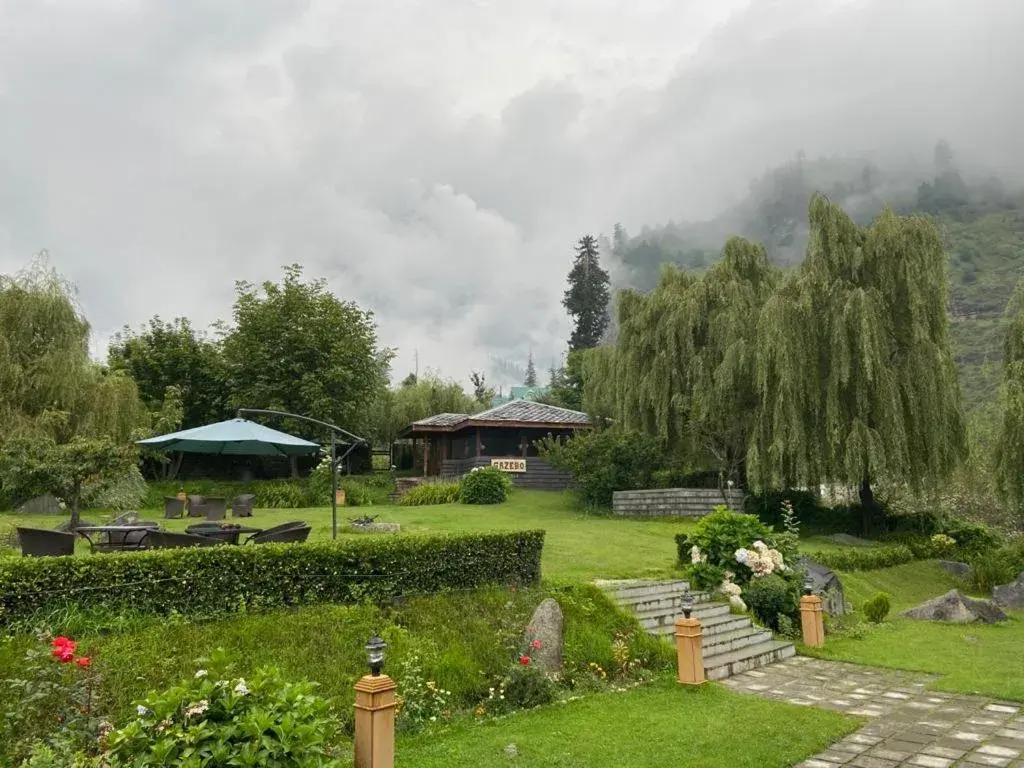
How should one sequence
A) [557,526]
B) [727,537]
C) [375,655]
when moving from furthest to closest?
[557,526]
[727,537]
[375,655]

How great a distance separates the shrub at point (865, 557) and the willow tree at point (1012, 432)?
2.72 metres

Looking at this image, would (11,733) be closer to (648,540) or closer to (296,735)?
(296,735)

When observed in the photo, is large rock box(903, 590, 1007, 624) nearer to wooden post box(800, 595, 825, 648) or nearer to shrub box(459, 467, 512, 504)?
wooden post box(800, 595, 825, 648)

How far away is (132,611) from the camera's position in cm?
690

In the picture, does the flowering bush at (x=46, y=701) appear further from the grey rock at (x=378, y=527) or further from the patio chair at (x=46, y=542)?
the grey rock at (x=378, y=527)

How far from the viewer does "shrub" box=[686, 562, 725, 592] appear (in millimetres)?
11734

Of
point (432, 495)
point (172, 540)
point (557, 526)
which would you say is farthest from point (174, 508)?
point (172, 540)

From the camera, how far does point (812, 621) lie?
11.0 metres

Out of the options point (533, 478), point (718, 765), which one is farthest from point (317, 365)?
point (718, 765)

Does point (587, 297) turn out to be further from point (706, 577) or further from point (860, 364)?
point (706, 577)

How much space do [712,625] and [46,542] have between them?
8.66 meters

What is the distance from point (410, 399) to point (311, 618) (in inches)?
1420

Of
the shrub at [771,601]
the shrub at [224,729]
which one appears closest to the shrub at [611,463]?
the shrub at [771,601]

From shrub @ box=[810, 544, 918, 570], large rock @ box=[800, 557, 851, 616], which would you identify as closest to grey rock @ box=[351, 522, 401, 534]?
large rock @ box=[800, 557, 851, 616]
